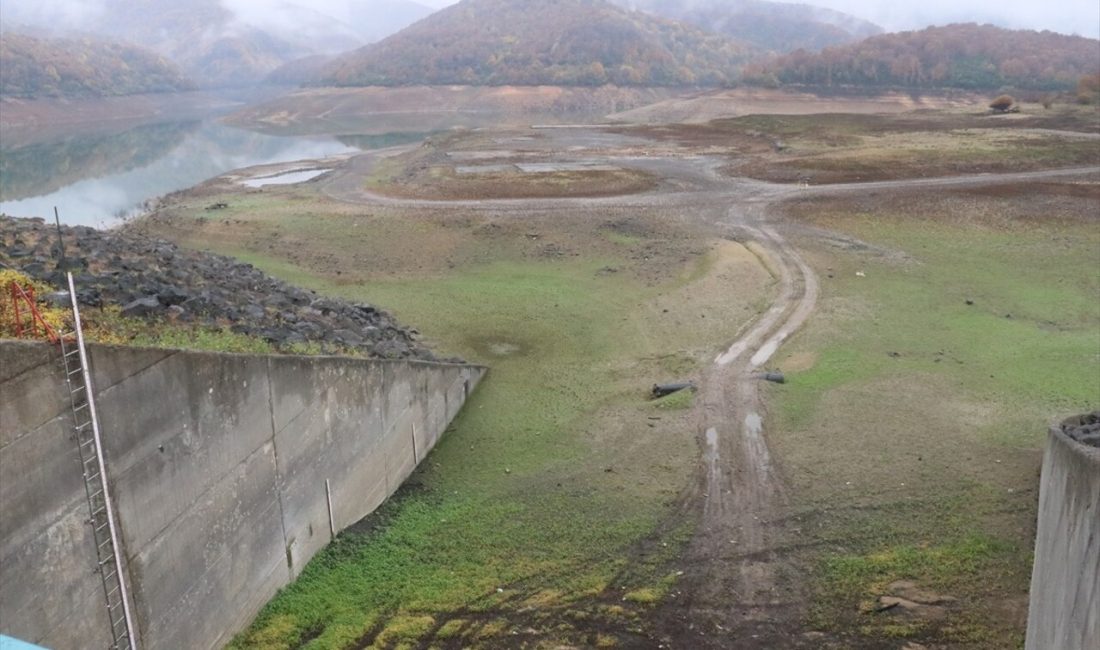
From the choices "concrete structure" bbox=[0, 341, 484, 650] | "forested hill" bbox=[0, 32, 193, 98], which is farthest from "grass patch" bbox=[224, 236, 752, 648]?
"forested hill" bbox=[0, 32, 193, 98]

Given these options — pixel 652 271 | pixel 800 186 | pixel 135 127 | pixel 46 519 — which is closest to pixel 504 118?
pixel 135 127

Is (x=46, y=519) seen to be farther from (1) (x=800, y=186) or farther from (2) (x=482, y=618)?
(1) (x=800, y=186)

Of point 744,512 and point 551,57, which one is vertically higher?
point 551,57

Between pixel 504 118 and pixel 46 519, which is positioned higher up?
pixel 504 118

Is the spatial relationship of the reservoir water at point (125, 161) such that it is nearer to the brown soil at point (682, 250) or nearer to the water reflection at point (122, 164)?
the water reflection at point (122, 164)

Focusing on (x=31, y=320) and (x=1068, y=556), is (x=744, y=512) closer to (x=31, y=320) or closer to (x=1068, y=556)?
(x=1068, y=556)

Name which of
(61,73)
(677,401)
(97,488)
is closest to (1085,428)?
(677,401)
